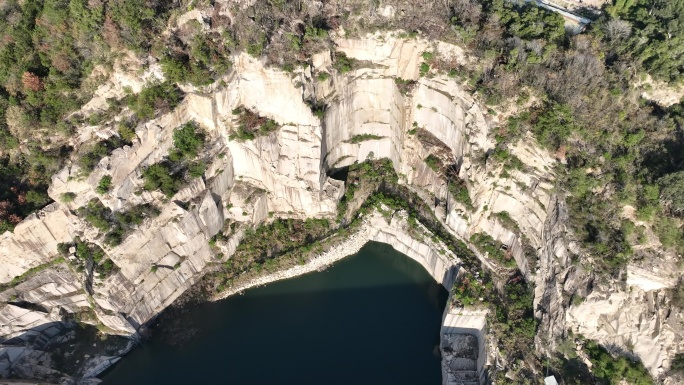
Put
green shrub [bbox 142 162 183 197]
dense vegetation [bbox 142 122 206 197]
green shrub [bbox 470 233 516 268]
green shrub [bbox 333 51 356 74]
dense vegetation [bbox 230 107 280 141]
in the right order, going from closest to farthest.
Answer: green shrub [bbox 142 162 183 197] < dense vegetation [bbox 142 122 206 197] < dense vegetation [bbox 230 107 280 141] < green shrub [bbox 470 233 516 268] < green shrub [bbox 333 51 356 74]

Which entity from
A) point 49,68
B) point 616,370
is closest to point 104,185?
point 49,68

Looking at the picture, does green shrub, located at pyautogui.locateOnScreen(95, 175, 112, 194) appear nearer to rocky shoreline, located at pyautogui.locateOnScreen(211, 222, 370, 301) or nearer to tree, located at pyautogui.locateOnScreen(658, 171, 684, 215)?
rocky shoreline, located at pyautogui.locateOnScreen(211, 222, 370, 301)

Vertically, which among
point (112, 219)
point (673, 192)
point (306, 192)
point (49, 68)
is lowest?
point (306, 192)

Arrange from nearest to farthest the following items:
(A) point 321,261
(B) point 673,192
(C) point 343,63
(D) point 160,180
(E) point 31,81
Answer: (B) point 673,192
(E) point 31,81
(D) point 160,180
(C) point 343,63
(A) point 321,261

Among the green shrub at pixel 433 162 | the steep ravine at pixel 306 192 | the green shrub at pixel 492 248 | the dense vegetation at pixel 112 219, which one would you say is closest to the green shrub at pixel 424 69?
the steep ravine at pixel 306 192

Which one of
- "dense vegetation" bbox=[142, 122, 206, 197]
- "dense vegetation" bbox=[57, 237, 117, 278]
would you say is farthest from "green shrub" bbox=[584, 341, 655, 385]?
"dense vegetation" bbox=[57, 237, 117, 278]

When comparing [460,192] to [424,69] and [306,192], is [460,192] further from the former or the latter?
[306,192]

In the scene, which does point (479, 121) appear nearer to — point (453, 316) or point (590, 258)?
point (590, 258)

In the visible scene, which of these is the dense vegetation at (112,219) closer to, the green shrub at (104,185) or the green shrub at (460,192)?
the green shrub at (104,185)

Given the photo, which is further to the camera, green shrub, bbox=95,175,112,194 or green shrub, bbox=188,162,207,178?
green shrub, bbox=188,162,207,178
